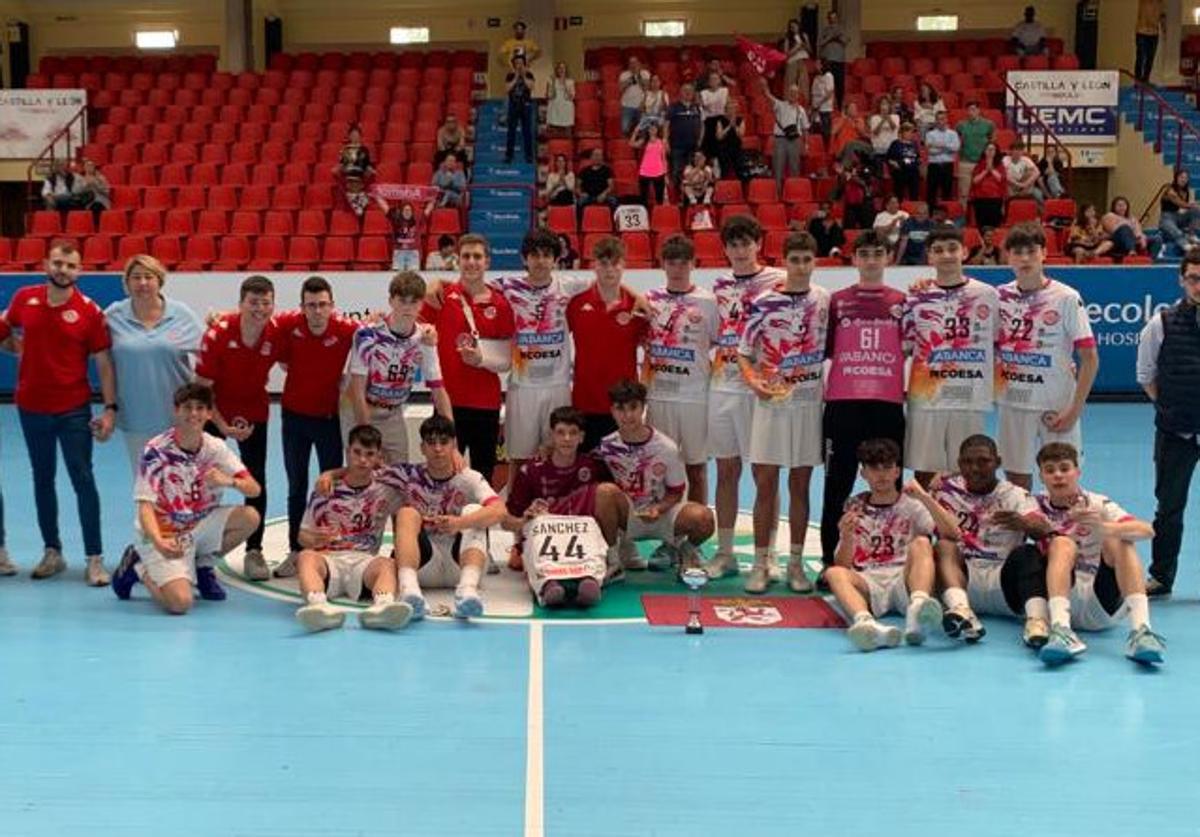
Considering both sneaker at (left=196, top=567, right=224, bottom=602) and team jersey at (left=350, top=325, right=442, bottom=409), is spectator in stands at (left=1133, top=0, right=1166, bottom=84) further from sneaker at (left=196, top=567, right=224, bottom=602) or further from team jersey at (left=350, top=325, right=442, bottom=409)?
sneaker at (left=196, top=567, right=224, bottom=602)

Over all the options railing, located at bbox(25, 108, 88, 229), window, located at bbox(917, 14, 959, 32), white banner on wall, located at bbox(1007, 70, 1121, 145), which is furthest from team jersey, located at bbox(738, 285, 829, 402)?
window, located at bbox(917, 14, 959, 32)

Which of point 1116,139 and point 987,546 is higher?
point 1116,139

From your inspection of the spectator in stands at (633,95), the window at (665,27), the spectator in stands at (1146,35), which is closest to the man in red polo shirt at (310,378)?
the spectator in stands at (633,95)

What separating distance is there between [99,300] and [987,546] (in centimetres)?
1180

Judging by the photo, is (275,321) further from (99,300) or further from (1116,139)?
(1116,139)

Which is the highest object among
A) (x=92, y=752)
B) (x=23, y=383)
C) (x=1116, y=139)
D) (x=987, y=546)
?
(x=1116, y=139)

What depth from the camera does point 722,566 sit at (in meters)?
7.69

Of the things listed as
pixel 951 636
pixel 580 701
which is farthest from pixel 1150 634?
pixel 580 701

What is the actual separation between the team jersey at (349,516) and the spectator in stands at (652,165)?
10.8 meters

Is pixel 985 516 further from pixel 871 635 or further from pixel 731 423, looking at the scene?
pixel 731 423

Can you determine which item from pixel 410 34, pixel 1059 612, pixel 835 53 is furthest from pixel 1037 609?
pixel 410 34

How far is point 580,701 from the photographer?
217 inches

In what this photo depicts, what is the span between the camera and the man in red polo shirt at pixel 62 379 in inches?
293

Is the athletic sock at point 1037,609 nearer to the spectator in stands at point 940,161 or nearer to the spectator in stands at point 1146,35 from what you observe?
the spectator in stands at point 940,161
